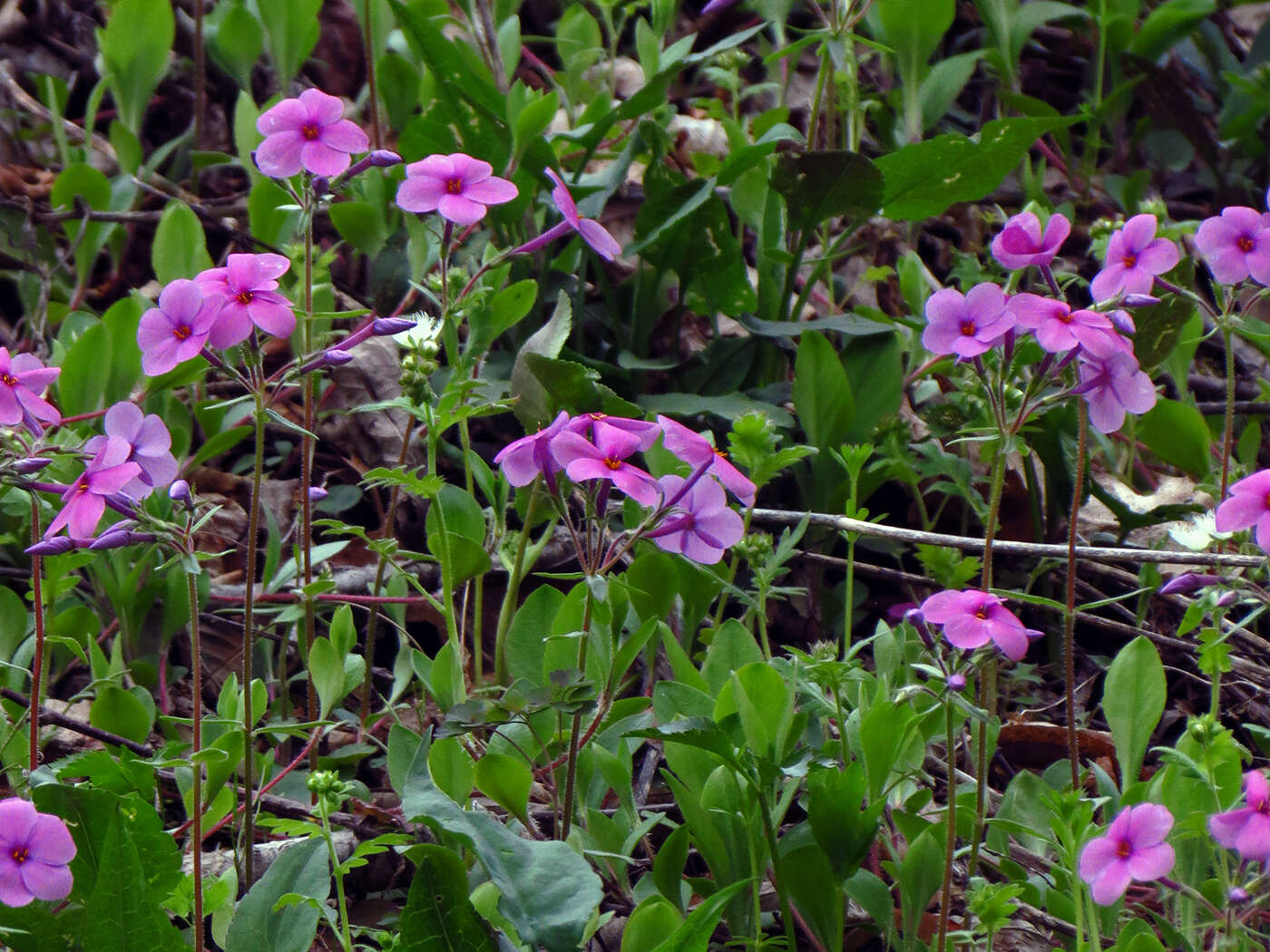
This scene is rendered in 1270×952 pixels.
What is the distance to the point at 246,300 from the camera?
1.54 metres

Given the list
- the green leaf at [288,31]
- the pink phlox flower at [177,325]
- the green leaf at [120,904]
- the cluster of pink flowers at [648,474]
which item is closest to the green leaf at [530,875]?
the green leaf at [120,904]

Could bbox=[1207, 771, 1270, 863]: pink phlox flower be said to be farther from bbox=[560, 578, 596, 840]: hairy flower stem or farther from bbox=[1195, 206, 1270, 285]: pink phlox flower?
bbox=[1195, 206, 1270, 285]: pink phlox flower

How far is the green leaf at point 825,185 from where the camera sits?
2.61m

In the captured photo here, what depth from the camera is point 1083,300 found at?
12.9ft

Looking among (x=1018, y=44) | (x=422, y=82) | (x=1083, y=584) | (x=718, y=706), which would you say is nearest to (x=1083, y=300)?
(x=1018, y=44)

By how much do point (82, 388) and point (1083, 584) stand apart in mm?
2034

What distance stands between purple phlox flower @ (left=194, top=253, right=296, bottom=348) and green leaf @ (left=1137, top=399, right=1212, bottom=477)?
1.92 m

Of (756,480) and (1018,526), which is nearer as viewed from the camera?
(756,480)

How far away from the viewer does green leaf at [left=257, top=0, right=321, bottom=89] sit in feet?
10.8

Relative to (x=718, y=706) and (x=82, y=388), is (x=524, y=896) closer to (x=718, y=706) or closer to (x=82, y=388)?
(x=718, y=706)

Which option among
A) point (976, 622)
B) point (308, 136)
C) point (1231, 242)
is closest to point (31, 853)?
point (308, 136)

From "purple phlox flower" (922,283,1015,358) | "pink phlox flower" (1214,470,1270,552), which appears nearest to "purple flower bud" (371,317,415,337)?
"purple phlox flower" (922,283,1015,358)

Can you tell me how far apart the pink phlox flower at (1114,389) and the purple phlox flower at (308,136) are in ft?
3.43

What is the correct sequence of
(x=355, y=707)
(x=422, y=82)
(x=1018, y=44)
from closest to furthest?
(x=355, y=707) → (x=422, y=82) → (x=1018, y=44)
